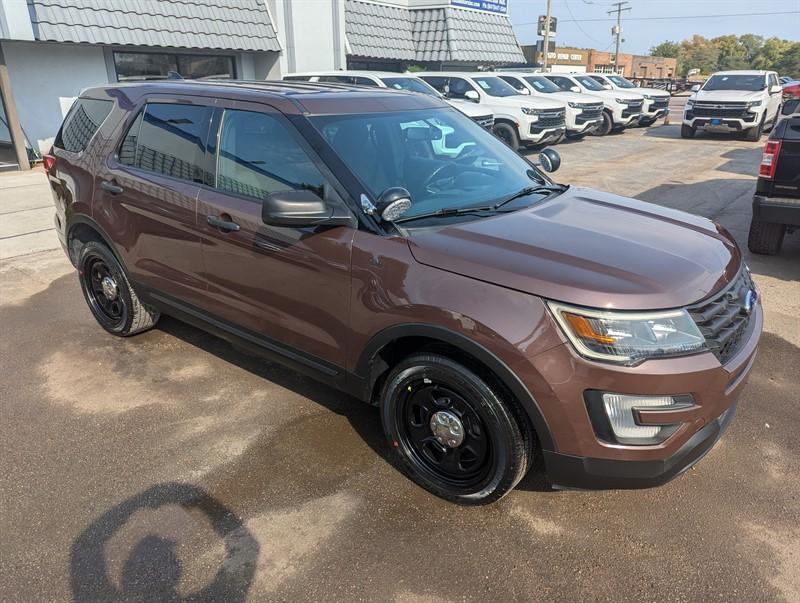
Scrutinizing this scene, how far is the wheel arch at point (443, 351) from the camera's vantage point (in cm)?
240

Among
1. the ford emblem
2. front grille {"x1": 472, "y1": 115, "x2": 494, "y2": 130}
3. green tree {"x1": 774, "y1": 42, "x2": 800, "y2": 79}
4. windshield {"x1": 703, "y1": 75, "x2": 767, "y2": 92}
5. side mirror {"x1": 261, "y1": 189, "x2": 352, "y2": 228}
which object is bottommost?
the ford emblem

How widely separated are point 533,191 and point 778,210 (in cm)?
351

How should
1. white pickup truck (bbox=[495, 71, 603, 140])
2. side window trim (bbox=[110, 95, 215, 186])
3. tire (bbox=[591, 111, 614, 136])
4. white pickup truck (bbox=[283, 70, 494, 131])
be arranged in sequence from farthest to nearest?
tire (bbox=[591, 111, 614, 136]) → white pickup truck (bbox=[495, 71, 603, 140]) → white pickup truck (bbox=[283, 70, 494, 131]) → side window trim (bbox=[110, 95, 215, 186])

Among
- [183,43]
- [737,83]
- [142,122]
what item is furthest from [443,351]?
[737,83]

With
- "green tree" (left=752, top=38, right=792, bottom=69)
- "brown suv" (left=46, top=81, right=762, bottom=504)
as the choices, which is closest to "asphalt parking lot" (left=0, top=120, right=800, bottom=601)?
"brown suv" (left=46, top=81, right=762, bottom=504)

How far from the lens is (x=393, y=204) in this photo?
8.91 feet

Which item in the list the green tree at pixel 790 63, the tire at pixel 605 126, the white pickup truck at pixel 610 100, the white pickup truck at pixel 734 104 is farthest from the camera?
the green tree at pixel 790 63

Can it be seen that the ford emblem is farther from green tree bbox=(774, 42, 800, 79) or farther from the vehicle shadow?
green tree bbox=(774, 42, 800, 79)

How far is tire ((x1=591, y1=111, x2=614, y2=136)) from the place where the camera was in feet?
62.1

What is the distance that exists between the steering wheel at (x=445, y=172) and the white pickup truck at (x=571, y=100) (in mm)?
13637

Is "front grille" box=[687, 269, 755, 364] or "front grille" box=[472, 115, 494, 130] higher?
"front grille" box=[472, 115, 494, 130]

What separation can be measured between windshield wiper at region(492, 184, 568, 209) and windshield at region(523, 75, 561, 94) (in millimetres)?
14623

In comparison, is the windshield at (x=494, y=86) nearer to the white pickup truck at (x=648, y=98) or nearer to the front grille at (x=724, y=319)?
the white pickup truck at (x=648, y=98)

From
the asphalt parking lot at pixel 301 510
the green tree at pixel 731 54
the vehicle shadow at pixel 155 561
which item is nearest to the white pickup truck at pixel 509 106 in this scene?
the asphalt parking lot at pixel 301 510
